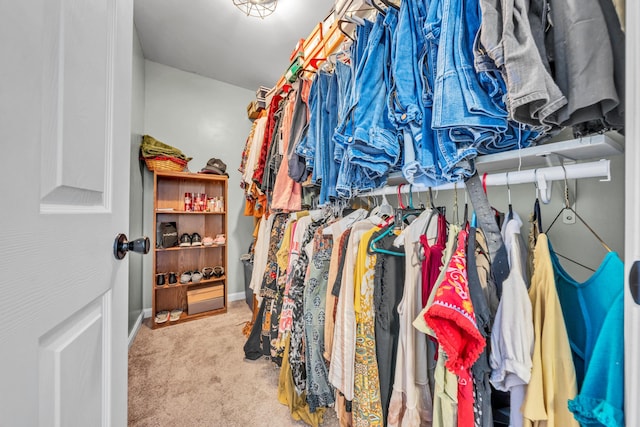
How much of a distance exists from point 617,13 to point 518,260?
511 millimetres

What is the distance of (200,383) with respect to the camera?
4.86 feet

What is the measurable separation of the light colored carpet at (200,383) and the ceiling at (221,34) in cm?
266

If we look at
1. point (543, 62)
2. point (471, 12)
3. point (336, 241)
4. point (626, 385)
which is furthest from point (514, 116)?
point (336, 241)

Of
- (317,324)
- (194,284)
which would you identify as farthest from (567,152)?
(194,284)

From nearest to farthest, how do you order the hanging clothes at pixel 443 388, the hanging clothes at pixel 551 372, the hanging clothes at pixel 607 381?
1. the hanging clothes at pixel 607 381
2. the hanging clothes at pixel 551 372
3. the hanging clothes at pixel 443 388

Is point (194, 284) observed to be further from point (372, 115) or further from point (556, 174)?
point (556, 174)

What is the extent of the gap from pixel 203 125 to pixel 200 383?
2.53 metres

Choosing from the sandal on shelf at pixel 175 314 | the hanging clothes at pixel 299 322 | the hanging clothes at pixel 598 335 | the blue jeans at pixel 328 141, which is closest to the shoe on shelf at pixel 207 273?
the sandal on shelf at pixel 175 314

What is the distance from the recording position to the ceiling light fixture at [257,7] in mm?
1714

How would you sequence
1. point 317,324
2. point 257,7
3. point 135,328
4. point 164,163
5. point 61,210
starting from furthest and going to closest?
point 164,163 → point 135,328 → point 257,7 → point 317,324 → point 61,210

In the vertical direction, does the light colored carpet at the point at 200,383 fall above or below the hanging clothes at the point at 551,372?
below

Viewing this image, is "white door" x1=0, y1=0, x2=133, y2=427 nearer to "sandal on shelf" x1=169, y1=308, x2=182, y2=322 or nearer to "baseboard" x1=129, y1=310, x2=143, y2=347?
"baseboard" x1=129, y1=310, x2=143, y2=347

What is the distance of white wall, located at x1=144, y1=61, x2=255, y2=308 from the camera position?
250cm

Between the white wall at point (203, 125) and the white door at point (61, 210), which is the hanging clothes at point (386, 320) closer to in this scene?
the white door at point (61, 210)
